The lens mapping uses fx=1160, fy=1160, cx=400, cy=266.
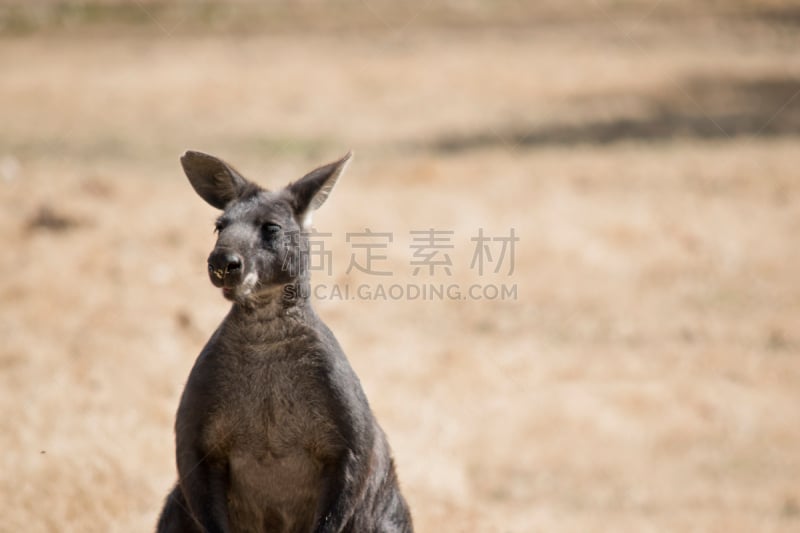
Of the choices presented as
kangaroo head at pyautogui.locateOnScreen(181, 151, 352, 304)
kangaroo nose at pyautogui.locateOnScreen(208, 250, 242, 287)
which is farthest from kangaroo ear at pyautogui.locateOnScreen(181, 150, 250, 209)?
kangaroo nose at pyautogui.locateOnScreen(208, 250, 242, 287)

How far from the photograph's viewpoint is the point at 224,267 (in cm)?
475

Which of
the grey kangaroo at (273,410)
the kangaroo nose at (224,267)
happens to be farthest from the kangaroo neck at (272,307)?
the kangaroo nose at (224,267)

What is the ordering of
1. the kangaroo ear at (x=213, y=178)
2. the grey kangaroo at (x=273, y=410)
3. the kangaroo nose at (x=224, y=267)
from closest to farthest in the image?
the kangaroo nose at (x=224, y=267)
the grey kangaroo at (x=273, y=410)
the kangaroo ear at (x=213, y=178)

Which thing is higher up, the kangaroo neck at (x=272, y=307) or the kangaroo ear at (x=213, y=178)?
the kangaroo ear at (x=213, y=178)

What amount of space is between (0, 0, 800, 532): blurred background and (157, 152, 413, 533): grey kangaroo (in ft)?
6.51

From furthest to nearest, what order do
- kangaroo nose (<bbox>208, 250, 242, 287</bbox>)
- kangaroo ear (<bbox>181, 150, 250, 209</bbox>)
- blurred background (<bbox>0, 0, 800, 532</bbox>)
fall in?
blurred background (<bbox>0, 0, 800, 532</bbox>) → kangaroo ear (<bbox>181, 150, 250, 209</bbox>) → kangaroo nose (<bbox>208, 250, 242, 287</bbox>)

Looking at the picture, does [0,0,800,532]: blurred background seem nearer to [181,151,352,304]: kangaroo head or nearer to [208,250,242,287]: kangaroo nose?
[181,151,352,304]: kangaroo head

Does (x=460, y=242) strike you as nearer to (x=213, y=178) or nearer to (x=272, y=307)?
(x=213, y=178)

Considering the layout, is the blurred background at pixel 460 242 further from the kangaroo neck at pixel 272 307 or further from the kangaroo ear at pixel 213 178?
the kangaroo ear at pixel 213 178

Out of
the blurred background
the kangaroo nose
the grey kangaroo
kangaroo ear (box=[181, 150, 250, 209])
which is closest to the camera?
the kangaroo nose

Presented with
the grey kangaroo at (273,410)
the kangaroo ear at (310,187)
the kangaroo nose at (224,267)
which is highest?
the kangaroo ear at (310,187)

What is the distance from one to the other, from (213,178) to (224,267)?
81cm

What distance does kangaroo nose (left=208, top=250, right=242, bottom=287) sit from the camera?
4.75 m

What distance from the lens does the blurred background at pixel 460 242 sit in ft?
30.0
